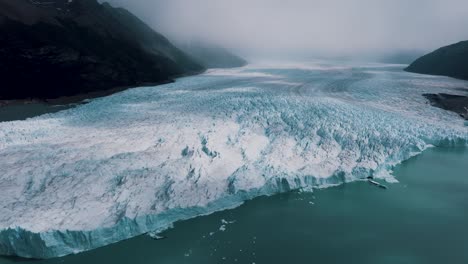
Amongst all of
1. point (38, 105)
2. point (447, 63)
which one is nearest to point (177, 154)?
point (38, 105)

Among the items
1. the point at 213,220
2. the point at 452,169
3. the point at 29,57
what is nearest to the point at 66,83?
the point at 29,57

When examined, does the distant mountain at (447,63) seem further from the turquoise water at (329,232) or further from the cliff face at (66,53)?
the cliff face at (66,53)

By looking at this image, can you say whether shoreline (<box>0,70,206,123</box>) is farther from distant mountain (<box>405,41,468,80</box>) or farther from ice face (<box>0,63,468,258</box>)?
distant mountain (<box>405,41,468,80</box>)

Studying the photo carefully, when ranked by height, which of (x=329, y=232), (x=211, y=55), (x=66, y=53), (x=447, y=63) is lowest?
(x=329, y=232)

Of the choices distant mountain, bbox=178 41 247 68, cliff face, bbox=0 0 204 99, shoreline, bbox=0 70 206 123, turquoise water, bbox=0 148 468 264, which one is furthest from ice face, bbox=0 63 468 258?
distant mountain, bbox=178 41 247 68

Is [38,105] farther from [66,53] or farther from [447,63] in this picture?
[447,63]

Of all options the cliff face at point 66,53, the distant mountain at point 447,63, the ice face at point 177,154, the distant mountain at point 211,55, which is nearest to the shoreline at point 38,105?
the cliff face at point 66,53
